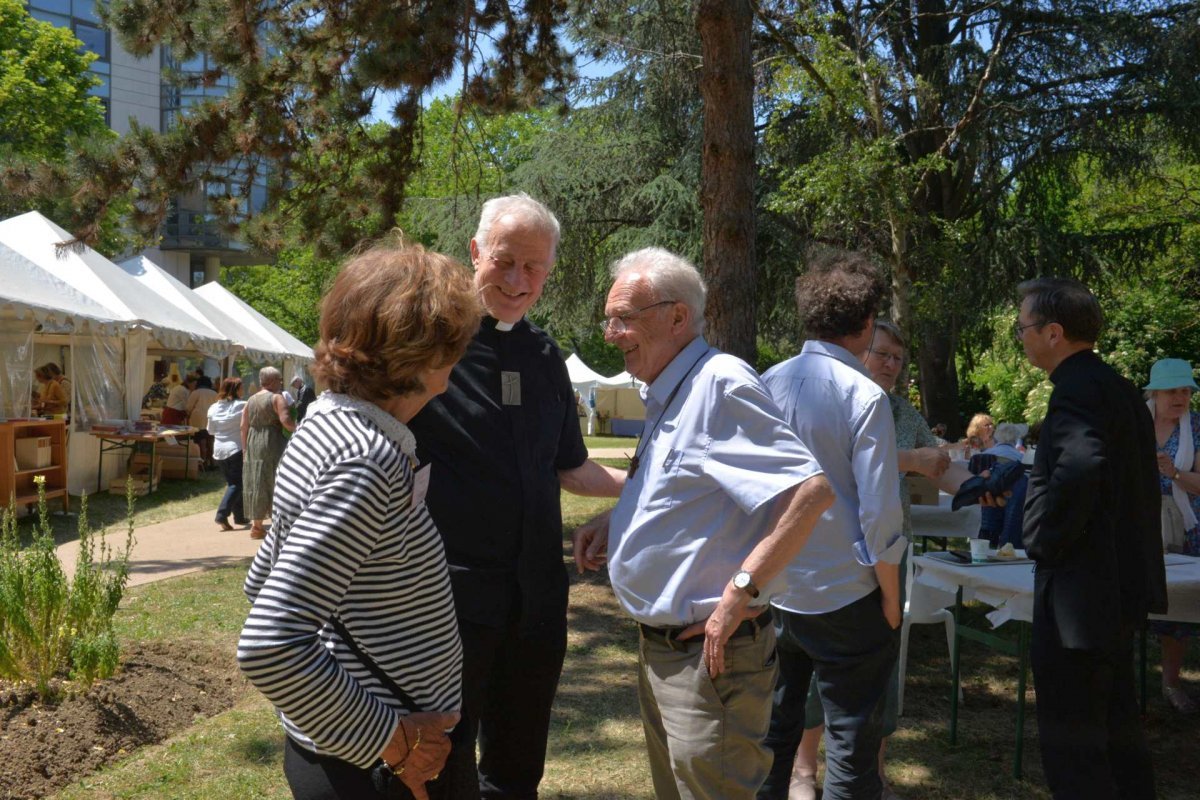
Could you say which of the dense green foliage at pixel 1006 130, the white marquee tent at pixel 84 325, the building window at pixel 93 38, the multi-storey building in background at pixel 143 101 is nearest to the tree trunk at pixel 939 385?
the dense green foliage at pixel 1006 130

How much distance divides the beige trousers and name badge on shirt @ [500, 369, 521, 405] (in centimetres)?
77

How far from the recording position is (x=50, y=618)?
4.73 m

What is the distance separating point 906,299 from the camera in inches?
474

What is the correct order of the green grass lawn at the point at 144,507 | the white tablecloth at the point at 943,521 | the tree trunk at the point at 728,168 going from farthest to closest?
the green grass lawn at the point at 144,507, the white tablecloth at the point at 943,521, the tree trunk at the point at 728,168

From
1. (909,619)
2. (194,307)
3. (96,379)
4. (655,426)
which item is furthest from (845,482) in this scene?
(194,307)

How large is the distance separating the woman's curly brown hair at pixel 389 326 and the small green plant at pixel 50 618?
3.63 metres

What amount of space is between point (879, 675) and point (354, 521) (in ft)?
6.82

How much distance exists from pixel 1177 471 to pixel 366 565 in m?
5.07

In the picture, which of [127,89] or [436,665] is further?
[127,89]

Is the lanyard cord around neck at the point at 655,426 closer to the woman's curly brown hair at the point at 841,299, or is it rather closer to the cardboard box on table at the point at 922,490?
the woman's curly brown hair at the point at 841,299

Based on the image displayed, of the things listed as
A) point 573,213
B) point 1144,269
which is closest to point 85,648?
point 573,213

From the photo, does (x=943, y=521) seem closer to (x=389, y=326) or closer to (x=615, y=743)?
(x=615, y=743)

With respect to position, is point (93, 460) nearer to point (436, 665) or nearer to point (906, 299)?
point (906, 299)

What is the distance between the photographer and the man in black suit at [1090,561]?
9.93ft
